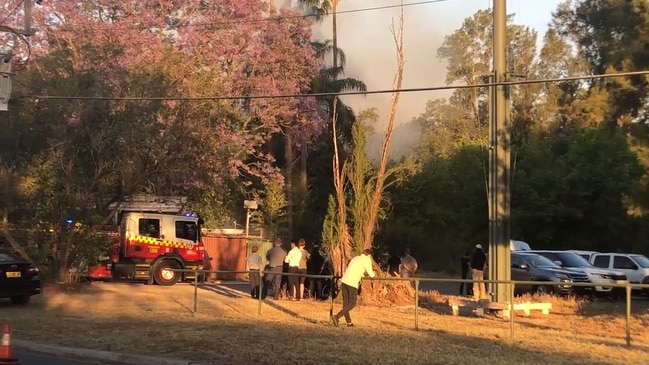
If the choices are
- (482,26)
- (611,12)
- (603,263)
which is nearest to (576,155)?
(603,263)

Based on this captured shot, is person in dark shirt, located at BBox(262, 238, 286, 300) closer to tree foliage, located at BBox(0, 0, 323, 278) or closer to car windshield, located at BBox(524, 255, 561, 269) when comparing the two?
tree foliage, located at BBox(0, 0, 323, 278)

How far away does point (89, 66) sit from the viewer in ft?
73.7

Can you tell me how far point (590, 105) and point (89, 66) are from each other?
14344 mm

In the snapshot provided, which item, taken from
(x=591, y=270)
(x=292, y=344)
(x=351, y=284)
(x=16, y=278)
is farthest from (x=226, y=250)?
(x=292, y=344)

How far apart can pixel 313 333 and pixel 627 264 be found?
18.0m

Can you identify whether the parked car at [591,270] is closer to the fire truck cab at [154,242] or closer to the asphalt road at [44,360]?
the fire truck cab at [154,242]

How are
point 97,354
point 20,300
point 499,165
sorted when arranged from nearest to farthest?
1. point 97,354
2. point 499,165
3. point 20,300

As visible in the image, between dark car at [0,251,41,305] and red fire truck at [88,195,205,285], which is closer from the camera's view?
dark car at [0,251,41,305]

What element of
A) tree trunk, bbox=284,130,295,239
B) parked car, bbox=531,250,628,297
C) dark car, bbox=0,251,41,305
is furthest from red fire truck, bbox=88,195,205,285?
parked car, bbox=531,250,628,297

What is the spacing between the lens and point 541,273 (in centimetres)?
2444

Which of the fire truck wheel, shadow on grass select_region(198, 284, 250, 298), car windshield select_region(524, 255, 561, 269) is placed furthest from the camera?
the fire truck wheel

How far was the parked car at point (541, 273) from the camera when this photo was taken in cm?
2411

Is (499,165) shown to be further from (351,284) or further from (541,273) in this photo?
(541,273)

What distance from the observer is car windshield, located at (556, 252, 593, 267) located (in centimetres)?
2617
